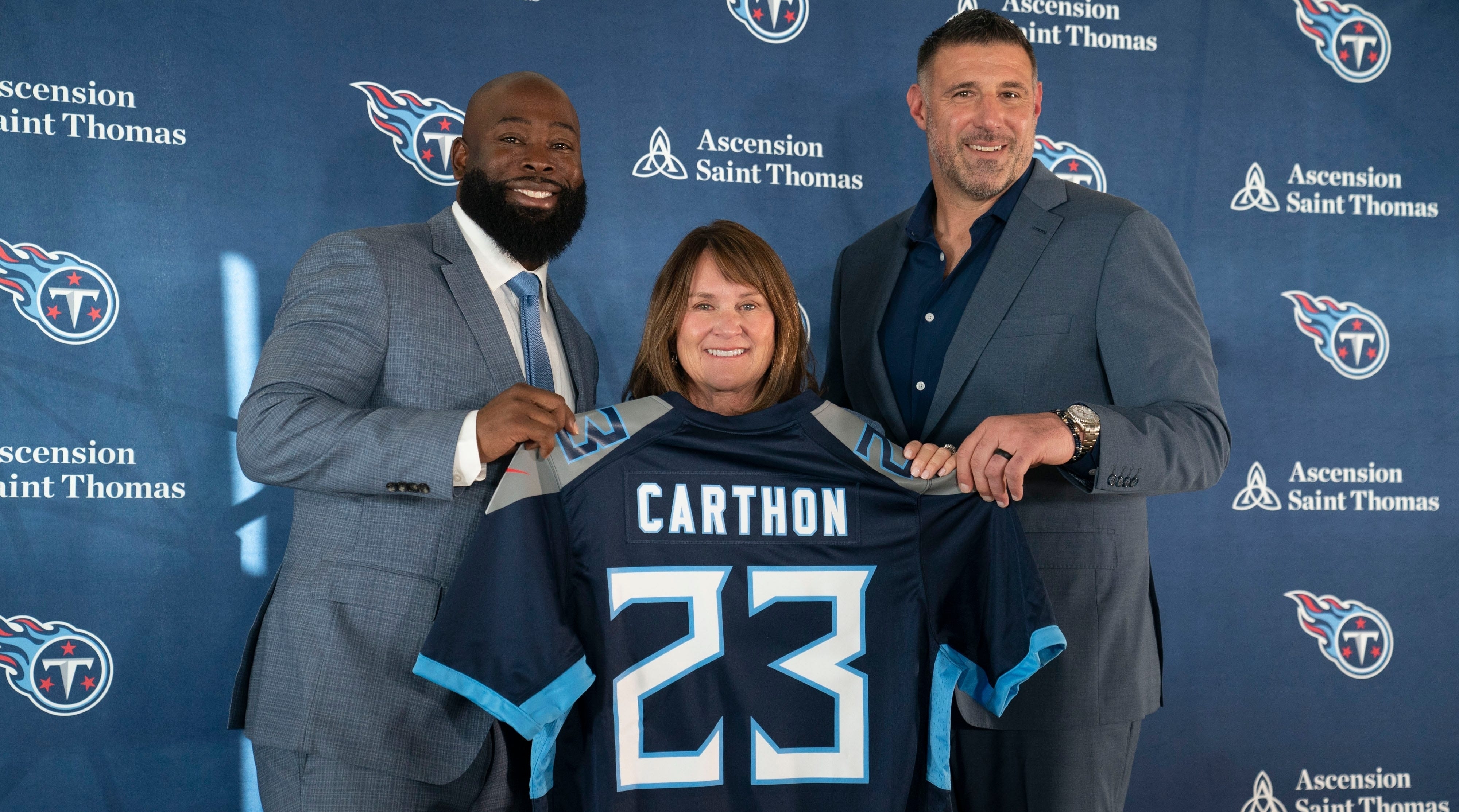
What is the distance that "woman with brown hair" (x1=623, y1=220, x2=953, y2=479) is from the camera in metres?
1.62

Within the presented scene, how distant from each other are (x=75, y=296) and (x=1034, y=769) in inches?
97.8

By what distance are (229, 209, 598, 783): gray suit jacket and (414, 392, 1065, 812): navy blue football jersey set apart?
0.21m

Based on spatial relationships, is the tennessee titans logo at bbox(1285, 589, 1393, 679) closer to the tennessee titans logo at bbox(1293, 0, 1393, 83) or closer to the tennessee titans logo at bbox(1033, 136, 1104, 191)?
the tennessee titans logo at bbox(1033, 136, 1104, 191)

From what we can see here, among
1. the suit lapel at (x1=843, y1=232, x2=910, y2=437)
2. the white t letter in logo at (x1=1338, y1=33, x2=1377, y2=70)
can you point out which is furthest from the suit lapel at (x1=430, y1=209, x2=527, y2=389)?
the white t letter in logo at (x1=1338, y1=33, x2=1377, y2=70)

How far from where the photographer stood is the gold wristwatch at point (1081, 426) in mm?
1498

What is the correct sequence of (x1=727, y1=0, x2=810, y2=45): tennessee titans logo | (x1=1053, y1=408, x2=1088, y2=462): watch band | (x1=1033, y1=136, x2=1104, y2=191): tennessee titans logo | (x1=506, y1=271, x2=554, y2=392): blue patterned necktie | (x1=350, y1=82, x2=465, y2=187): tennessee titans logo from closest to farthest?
1. (x1=1053, y1=408, x2=1088, y2=462): watch band
2. (x1=506, y1=271, x2=554, y2=392): blue patterned necktie
3. (x1=350, y1=82, x2=465, y2=187): tennessee titans logo
4. (x1=727, y1=0, x2=810, y2=45): tennessee titans logo
5. (x1=1033, y1=136, x2=1104, y2=191): tennessee titans logo

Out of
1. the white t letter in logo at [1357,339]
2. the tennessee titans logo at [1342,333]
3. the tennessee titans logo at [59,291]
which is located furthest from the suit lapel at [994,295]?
the tennessee titans logo at [59,291]

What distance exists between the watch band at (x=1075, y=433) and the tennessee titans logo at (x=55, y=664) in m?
2.35

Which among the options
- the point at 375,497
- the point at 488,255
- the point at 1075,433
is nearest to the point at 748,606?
the point at 1075,433

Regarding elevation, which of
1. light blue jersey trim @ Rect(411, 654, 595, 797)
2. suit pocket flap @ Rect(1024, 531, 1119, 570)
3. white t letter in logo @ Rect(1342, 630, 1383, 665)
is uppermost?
suit pocket flap @ Rect(1024, 531, 1119, 570)

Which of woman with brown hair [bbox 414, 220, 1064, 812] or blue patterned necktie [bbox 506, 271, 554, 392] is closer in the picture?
woman with brown hair [bbox 414, 220, 1064, 812]

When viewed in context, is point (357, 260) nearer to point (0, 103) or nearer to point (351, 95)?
point (351, 95)

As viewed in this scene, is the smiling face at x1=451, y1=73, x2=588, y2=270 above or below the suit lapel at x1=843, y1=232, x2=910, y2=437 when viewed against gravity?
above

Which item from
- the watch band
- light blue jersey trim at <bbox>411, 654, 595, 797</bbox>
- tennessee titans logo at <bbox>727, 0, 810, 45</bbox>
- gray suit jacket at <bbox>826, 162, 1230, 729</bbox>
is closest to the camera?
light blue jersey trim at <bbox>411, 654, 595, 797</bbox>
